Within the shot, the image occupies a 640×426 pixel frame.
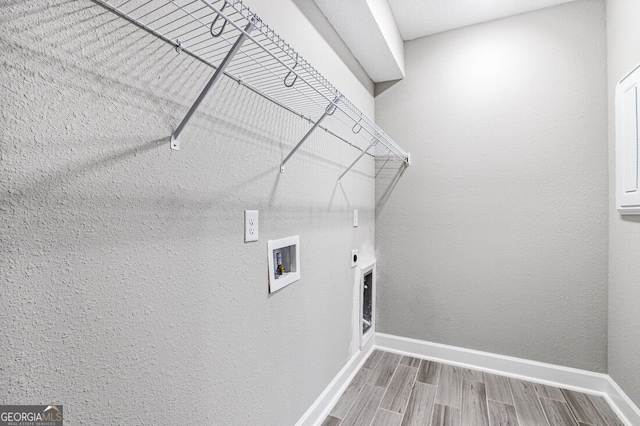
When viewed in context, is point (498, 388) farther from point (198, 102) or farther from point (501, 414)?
point (198, 102)

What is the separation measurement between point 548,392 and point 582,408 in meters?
0.16

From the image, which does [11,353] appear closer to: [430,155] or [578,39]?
[430,155]

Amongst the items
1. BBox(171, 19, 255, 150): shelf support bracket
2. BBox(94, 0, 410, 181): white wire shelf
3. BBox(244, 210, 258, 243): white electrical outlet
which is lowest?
BBox(244, 210, 258, 243): white electrical outlet

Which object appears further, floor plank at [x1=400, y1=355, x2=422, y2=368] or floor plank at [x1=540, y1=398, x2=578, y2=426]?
floor plank at [x1=400, y1=355, x2=422, y2=368]

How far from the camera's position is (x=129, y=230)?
2.13 feet

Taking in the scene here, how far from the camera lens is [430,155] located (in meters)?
2.12

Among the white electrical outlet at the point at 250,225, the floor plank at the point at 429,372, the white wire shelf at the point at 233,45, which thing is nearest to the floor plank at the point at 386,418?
the floor plank at the point at 429,372

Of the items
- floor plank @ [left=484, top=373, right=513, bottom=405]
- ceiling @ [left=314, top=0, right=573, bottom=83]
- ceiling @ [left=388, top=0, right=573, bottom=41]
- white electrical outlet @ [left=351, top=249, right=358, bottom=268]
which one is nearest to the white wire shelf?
ceiling @ [left=314, top=0, right=573, bottom=83]

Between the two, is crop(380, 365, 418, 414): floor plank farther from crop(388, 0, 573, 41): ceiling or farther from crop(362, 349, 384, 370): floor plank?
crop(388, 0, 573, 41): ceiling

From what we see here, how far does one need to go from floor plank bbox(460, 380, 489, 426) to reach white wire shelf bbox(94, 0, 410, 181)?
62.2 inches

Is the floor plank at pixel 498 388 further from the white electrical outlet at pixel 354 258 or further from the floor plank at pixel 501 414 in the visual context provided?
the white electrical outlet at pixel 354 258

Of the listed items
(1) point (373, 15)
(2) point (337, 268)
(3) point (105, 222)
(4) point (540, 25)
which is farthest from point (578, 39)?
(3) point (105, 222)

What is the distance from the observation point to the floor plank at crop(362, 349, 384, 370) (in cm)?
200

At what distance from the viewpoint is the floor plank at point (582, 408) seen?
1497 millimetres
